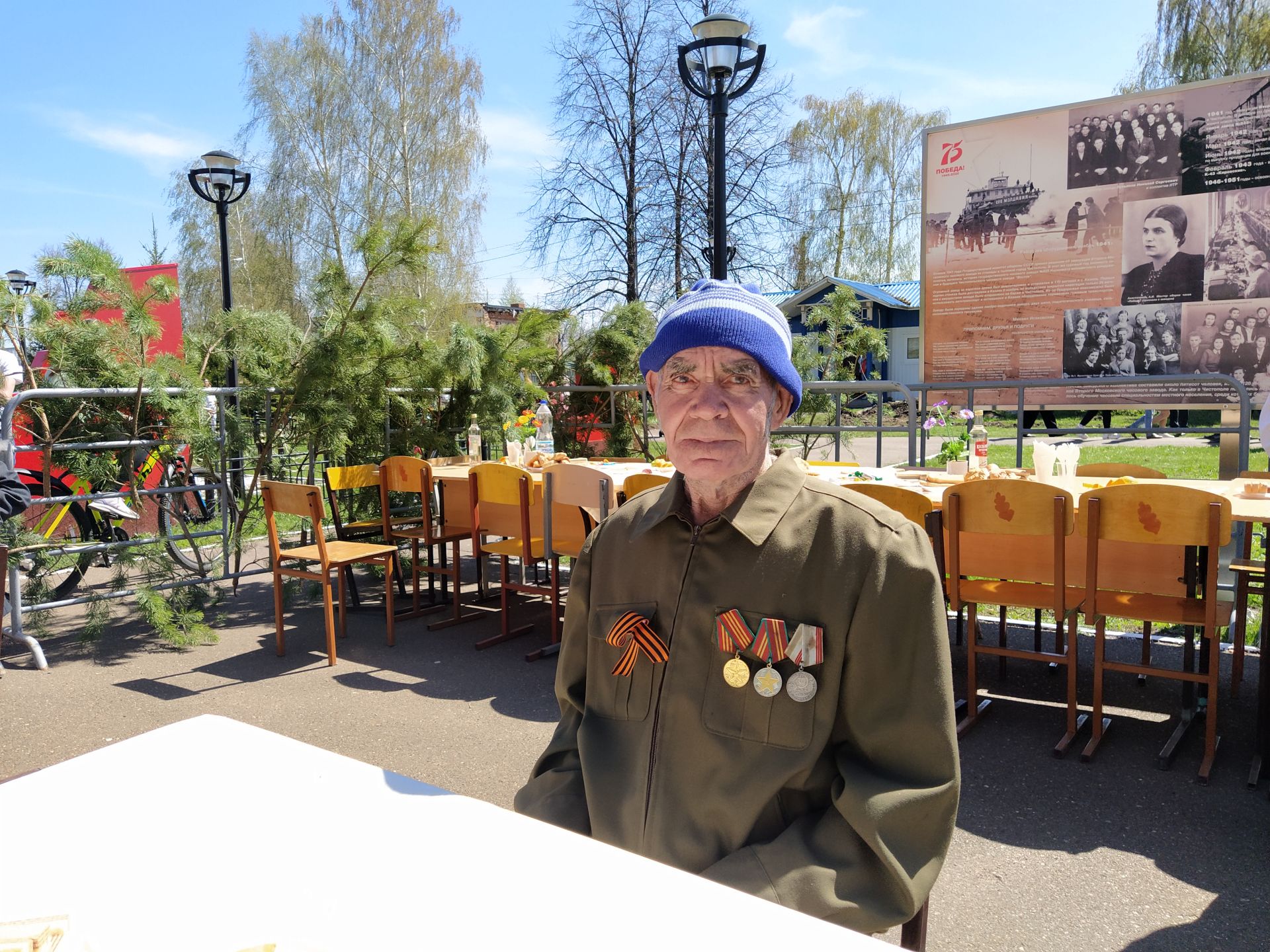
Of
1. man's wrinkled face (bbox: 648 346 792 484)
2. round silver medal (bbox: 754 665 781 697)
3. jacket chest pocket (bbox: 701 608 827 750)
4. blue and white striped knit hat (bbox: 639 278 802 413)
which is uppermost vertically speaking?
blue and white striped knit hat (bbox: 639 278 802 413)

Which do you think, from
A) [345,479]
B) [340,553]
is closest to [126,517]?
[345,479]

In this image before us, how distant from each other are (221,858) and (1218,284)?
704 centimetres

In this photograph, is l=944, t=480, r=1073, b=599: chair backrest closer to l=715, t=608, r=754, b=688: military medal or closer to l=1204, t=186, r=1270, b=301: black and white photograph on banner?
l=715, t=608, r=754, b=688: military medal

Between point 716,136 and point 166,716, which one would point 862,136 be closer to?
point 716,136

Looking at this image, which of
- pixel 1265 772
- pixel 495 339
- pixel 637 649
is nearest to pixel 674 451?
pixel 637 649

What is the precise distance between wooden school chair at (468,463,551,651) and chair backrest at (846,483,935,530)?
2.00m

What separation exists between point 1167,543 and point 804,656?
2814 millimetres

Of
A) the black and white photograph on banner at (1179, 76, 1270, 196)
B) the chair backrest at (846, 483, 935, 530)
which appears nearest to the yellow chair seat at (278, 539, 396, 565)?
the chair backrest at (846, 483, 935, 530)

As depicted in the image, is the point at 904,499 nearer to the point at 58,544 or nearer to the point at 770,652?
the point at 770,652

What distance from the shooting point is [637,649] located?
4.87 feet

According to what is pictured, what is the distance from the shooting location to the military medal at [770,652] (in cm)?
138

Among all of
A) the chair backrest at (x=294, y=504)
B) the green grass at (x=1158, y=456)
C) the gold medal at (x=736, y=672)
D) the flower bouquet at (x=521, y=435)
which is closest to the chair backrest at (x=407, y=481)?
the flower bouquet at (x=521, y=435)

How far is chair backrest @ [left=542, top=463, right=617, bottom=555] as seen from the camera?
476 centimetres

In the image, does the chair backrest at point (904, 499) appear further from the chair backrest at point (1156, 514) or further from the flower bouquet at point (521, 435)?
the flower bouquet at point (521, 435)
